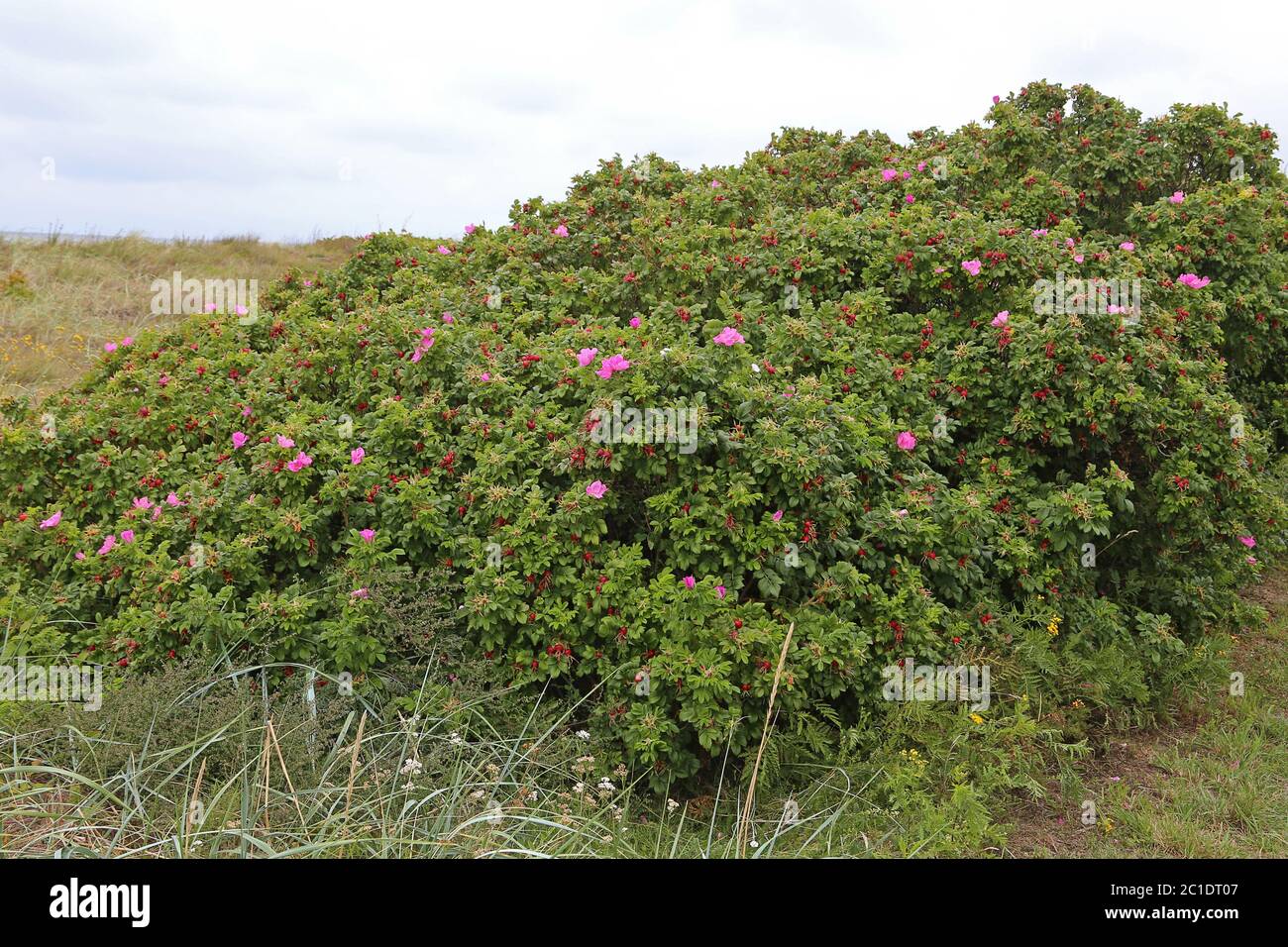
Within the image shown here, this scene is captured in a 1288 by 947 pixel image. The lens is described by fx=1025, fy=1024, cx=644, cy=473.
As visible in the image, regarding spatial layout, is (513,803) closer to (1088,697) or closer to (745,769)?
(745,769)

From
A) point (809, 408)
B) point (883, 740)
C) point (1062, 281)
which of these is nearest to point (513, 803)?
point (883, 740)

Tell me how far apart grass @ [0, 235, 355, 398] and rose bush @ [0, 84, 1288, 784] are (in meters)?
4.09

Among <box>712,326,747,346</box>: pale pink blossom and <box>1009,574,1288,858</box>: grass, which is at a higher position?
<box>712,326,747,346</box>: pale pink blossom

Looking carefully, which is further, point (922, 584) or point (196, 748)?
point (922, 584)

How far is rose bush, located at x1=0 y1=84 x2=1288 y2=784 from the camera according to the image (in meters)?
4.33

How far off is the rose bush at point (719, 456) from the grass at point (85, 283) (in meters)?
4.09

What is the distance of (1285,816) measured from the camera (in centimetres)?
449

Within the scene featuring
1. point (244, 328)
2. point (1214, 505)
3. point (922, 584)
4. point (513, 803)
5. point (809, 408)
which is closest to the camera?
point (513, 803)

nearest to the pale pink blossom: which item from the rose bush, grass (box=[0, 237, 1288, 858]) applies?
the rose bush

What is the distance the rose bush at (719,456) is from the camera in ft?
14.2

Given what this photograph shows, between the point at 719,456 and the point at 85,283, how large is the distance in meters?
11.5

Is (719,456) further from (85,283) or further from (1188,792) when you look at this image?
(85,283)

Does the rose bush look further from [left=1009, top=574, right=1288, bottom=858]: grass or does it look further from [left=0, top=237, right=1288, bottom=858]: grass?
[left=1009, top=574, right=1288, bottom=858]: grass
